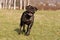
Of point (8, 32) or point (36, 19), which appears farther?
point (36, 19)

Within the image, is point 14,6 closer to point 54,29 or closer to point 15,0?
point 15,0

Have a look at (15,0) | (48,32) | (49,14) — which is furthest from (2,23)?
(15,0)

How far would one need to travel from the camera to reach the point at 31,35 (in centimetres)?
1107

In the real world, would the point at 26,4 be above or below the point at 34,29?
below

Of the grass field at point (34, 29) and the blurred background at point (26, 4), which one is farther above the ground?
the grass field at point (34, 29)

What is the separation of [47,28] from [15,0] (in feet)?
27.0

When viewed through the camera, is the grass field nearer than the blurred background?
Yes

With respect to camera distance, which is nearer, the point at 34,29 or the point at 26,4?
the point at 34,29

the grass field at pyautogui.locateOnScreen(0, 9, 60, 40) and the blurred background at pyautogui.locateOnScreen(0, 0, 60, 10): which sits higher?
the grass field at pyautogui.locateOnScreen(0, 9, 60, 40)

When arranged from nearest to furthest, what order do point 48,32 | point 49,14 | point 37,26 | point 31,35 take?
point 31,35 → point 48,32 → point 37,26 → point 49,14

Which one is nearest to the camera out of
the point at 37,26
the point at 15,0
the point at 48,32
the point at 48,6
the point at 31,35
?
the point at 31,35

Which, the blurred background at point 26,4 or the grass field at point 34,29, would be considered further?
the blurred background at point 26,4

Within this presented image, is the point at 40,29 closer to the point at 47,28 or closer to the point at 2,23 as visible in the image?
the point at 47,28

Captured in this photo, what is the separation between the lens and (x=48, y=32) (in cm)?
1179
